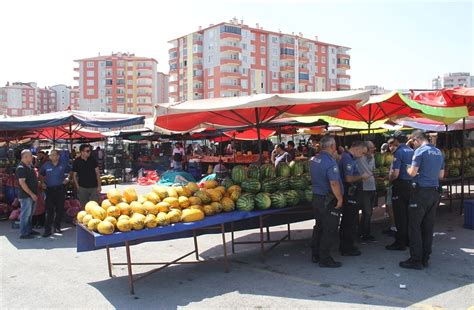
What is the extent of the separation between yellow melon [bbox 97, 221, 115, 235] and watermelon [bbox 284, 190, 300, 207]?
259cm

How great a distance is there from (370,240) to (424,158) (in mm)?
2348

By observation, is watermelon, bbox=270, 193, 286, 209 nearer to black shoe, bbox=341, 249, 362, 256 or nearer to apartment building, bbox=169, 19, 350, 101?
black shoe, bbox=341, 249, 362, 256

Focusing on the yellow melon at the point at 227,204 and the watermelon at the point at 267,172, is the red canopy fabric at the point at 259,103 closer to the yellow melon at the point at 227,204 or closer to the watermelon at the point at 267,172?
the watermelon at the point at 267,172

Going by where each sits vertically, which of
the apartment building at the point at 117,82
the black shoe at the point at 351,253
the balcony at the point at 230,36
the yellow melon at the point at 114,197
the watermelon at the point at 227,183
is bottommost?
the black shoe at the point at 351,253

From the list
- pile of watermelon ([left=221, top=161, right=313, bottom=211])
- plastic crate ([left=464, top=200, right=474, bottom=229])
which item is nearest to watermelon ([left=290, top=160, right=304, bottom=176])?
pile of watermelon ([left=221, top=161, right=313, bottom=211])

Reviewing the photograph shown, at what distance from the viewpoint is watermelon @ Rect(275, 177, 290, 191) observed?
6.46m

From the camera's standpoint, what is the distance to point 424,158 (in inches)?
218

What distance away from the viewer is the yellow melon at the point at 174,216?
532cm

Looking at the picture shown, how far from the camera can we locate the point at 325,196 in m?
5.73

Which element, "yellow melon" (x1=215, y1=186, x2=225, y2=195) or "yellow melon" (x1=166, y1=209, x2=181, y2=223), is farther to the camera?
"yellow melon" (x1=215, y1=186, x2=225, y2=195)

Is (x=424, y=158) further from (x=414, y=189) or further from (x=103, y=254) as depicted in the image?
(x=103, y=254)

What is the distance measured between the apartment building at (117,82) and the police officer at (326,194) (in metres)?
95.8

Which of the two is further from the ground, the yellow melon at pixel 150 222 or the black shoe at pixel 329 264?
the yellow melon at pixel 150 222

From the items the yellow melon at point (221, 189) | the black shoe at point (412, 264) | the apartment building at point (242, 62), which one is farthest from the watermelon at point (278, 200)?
the apartment building at point (242, 62)
